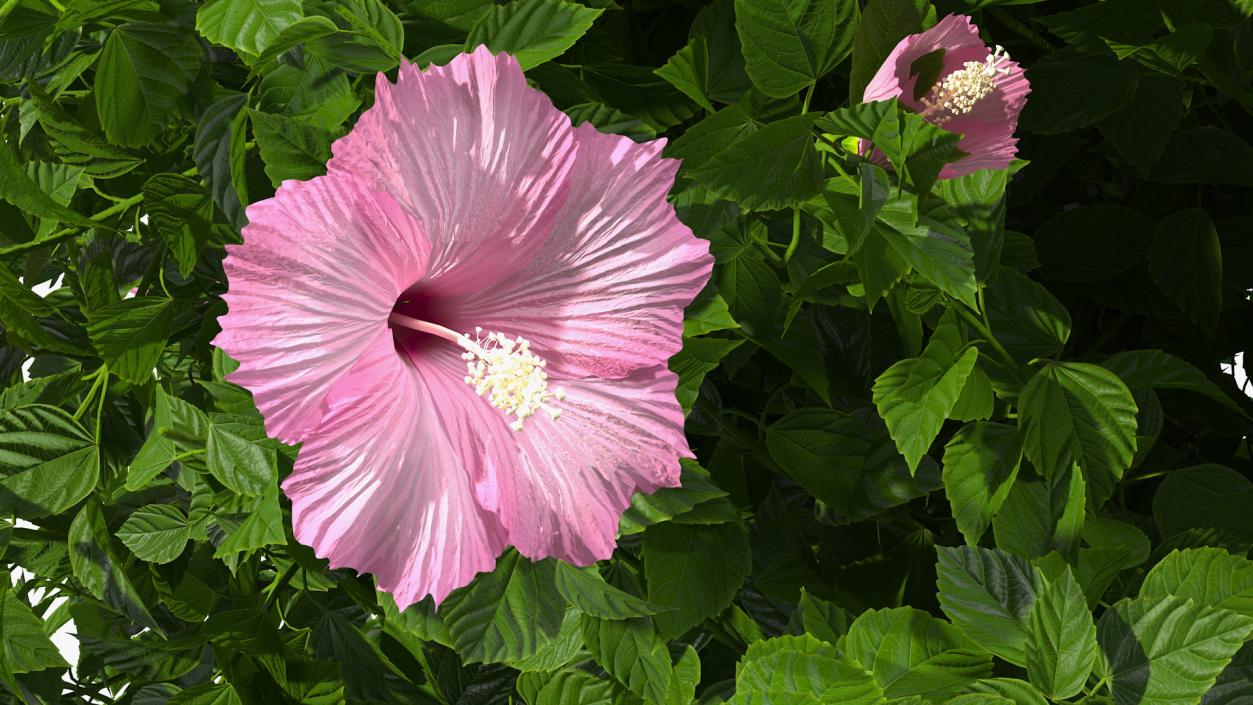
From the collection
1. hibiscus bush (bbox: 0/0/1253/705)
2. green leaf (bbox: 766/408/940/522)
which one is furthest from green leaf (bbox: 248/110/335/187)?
green leaf (bbox: 766/408/940/522)

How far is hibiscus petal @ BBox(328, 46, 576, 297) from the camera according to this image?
467 millimetres

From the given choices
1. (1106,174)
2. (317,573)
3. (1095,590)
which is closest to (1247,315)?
(1106,174)

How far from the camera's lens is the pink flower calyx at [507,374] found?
1.63ft

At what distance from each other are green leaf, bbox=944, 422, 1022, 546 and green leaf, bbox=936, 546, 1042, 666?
0.02 metres

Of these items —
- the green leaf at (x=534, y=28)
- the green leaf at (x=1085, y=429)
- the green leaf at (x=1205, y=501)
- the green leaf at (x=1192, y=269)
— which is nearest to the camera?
the green leaf at (x=534, y=28)

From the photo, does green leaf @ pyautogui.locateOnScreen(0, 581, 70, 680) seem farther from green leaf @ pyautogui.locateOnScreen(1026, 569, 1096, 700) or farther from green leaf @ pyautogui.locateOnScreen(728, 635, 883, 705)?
green leaf @ pyautogui.locateOnScreen(1026, 569, 1096, 700)

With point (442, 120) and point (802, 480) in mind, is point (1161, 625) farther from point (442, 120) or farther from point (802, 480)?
point (442, 120)

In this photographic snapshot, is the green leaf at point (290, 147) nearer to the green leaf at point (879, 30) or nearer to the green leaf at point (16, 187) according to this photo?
the green leaf at point (16, 187)

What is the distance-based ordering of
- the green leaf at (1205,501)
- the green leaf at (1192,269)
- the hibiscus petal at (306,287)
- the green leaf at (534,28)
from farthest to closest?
the green leaf at (1192,269), the green leaf at (1205,501), the green leaf at (534,28), the hibiscus petal at (306,287)

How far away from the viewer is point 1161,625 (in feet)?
1.99

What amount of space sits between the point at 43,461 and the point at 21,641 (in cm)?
13

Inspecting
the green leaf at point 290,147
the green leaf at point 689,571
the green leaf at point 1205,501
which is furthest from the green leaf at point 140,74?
the green leaf at point 1205,501

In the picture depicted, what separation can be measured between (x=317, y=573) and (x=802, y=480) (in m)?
0.31

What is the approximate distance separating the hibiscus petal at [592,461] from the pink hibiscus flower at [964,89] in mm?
220
